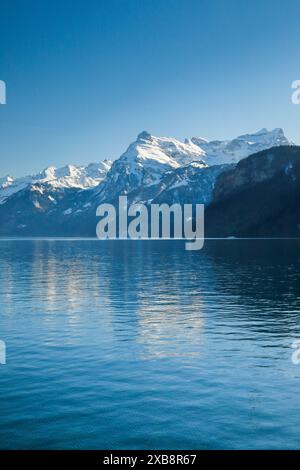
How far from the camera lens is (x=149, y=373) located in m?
37.8

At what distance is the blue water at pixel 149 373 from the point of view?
88.9 ft

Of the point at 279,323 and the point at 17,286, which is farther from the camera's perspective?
the point at 17,286

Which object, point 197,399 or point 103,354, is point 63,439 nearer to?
point 197,399

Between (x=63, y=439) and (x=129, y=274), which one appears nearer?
(x=63, y=439)

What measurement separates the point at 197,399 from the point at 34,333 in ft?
80.8

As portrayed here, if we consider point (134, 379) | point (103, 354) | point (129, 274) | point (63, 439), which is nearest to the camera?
point (63, 439)

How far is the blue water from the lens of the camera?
27.1 metres

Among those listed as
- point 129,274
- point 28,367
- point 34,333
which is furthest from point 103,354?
point 129,274

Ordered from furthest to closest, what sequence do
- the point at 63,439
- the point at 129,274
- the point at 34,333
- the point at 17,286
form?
the point at 129,274 < the point at 17,286 < the point at 34,333 < the point at 63,439

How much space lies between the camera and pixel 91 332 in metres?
52.4

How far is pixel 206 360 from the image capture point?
41.2m

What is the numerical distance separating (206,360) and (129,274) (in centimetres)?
7995

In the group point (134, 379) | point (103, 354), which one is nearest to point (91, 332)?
point (103, 354)
